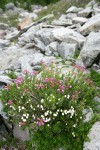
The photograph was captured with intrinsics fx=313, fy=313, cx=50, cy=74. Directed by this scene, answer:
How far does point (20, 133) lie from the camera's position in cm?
947

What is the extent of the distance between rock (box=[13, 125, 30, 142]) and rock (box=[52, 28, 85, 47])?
4782mm

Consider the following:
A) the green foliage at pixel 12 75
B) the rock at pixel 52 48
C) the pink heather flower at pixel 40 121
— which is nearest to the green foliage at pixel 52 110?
the pink heather flower at pixel 40 121

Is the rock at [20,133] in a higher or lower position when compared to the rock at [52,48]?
lower

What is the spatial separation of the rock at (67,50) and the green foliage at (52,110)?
3211 millimetres

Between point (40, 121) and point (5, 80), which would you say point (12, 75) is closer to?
point (5, 80)

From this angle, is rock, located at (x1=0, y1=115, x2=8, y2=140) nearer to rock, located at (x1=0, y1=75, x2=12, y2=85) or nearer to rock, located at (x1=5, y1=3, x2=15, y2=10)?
rock, located at (x1=0, y1=75, x2=12, y2=85)

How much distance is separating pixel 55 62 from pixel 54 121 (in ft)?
12.5

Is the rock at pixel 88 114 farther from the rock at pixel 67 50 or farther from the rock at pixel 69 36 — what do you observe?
the rock at pixel 69 36

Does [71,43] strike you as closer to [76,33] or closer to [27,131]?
[76,33]

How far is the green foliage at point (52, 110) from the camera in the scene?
8367 mm

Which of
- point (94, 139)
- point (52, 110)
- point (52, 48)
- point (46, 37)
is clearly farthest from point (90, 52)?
point (94, 139)

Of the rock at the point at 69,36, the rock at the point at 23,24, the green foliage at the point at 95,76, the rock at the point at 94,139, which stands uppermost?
the rock at the point at 69,36

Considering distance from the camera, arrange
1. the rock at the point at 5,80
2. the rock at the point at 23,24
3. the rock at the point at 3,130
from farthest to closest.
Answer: the rock at the point at 23,24, the rock at the point at 5,80, the rock at the point at 3,130

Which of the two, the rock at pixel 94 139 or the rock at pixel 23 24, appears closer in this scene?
the rock at pixel 94 139
